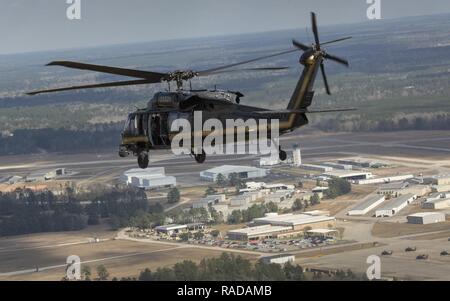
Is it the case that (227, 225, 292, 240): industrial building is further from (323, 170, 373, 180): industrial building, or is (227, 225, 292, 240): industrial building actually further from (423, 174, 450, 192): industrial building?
(323, 170, 373, 180): industrial building

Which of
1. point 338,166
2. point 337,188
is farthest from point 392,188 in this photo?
point 338,166

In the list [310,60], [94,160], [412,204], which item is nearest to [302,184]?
[412,204]

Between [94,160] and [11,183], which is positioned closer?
[11,183]

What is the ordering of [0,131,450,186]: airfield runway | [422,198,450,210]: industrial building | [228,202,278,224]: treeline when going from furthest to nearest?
[0,131,450,186]: airfield runway < [228,202,278,224]: treeline < [422,198,450,210]: industrial building

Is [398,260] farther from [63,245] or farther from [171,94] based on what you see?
[171,94]

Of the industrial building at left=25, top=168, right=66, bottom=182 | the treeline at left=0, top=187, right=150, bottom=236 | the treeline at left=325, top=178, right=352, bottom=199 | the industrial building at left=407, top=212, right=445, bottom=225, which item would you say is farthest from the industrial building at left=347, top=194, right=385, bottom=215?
the industrial building at left=25, top=168, right=66, bottom=182

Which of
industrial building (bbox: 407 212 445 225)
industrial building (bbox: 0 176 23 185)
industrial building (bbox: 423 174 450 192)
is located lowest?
industrial building (bbox: 0 176 23 185)

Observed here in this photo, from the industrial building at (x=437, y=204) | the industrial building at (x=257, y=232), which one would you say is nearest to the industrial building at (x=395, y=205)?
the industrial building at (x=437, y=204)

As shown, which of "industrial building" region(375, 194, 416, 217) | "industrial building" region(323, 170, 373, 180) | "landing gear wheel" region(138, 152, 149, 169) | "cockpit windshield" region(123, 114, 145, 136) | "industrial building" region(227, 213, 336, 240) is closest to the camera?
"landing gear wheel" region(138, 152, 149, 169)
